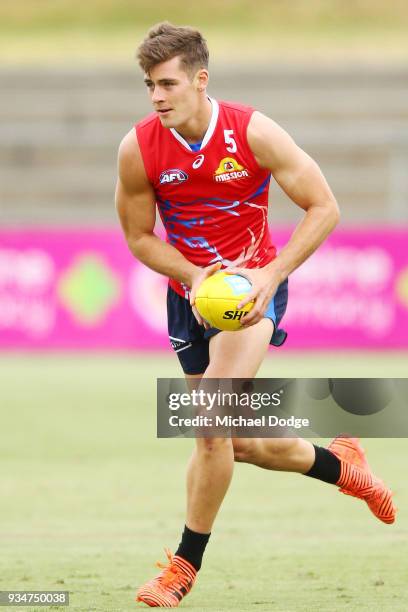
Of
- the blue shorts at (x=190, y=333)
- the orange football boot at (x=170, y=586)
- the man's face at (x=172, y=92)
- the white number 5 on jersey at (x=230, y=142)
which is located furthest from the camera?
the blue shorts at (x=190, y=333)

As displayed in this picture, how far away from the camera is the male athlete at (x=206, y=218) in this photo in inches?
231

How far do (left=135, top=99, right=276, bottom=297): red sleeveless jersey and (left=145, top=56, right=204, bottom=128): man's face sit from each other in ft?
0.65

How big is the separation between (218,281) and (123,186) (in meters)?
0.70

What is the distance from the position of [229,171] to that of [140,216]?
488 mm

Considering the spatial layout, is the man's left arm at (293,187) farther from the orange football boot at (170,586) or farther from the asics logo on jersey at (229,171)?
the orange football boot at (170,586)

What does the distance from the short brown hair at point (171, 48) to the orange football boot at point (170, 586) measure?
2203 mm

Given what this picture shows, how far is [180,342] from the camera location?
21.2 feet

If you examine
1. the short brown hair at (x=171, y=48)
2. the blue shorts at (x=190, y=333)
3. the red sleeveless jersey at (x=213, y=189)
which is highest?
the short brown hair at (x=171, y=48)

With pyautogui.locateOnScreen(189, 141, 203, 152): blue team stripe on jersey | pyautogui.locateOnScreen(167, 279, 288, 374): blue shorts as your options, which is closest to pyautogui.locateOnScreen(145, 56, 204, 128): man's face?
pyautogui.locateOnScreen(189, 141, 203, 152): blue team stripe on jersey

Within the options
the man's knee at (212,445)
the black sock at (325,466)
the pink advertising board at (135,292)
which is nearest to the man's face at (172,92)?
the man's knee at (212,445)

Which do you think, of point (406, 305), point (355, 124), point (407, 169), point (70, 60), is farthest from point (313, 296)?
point (70, 60)

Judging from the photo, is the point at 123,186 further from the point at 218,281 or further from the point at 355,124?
the point at 355,124

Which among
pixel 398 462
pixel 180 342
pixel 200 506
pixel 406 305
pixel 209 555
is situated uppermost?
pixel 180 342

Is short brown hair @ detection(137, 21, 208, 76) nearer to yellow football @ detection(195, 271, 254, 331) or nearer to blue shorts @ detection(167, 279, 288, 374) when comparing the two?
yellow football @ detection(195, 271, 254, 331)
